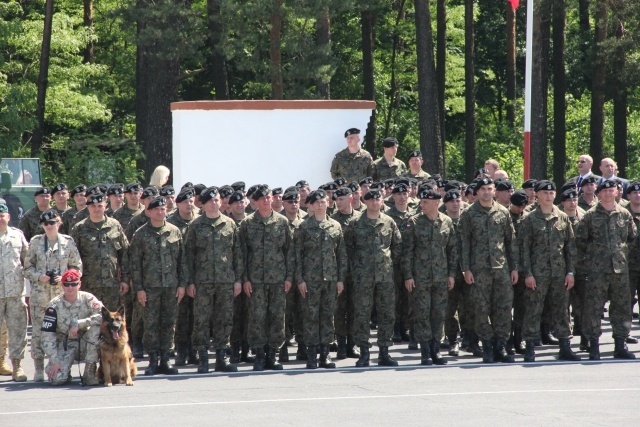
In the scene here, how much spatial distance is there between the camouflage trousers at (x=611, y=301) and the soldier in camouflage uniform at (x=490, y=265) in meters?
0.97

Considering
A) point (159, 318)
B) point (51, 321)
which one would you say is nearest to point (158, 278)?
point (159, 318)

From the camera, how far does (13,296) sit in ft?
45.8

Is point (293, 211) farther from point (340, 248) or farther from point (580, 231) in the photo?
point (580, 231)

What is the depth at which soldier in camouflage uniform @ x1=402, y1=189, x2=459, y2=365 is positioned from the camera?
569 inches

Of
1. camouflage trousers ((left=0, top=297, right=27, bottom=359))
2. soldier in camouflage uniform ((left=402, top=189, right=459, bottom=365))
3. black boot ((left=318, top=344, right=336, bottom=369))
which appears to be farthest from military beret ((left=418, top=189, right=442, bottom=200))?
camouflage trousers ((left=0, top=297, right=27, bottom=359))

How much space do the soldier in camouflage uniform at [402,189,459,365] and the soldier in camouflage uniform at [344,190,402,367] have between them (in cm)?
23

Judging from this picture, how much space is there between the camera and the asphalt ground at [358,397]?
1091cm

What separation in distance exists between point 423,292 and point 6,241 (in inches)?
192

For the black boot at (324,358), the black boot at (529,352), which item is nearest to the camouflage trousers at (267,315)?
the black boot at (324,358)

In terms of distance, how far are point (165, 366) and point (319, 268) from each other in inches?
83.3

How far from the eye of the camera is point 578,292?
1574 cm

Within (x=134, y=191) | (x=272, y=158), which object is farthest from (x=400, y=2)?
(x=134, y=191)

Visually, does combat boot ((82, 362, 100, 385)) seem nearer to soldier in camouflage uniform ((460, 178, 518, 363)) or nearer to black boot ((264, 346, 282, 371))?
black boot ((264, 346, 282, 371))

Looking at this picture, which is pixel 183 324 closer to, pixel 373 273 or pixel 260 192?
pixel 260 192
